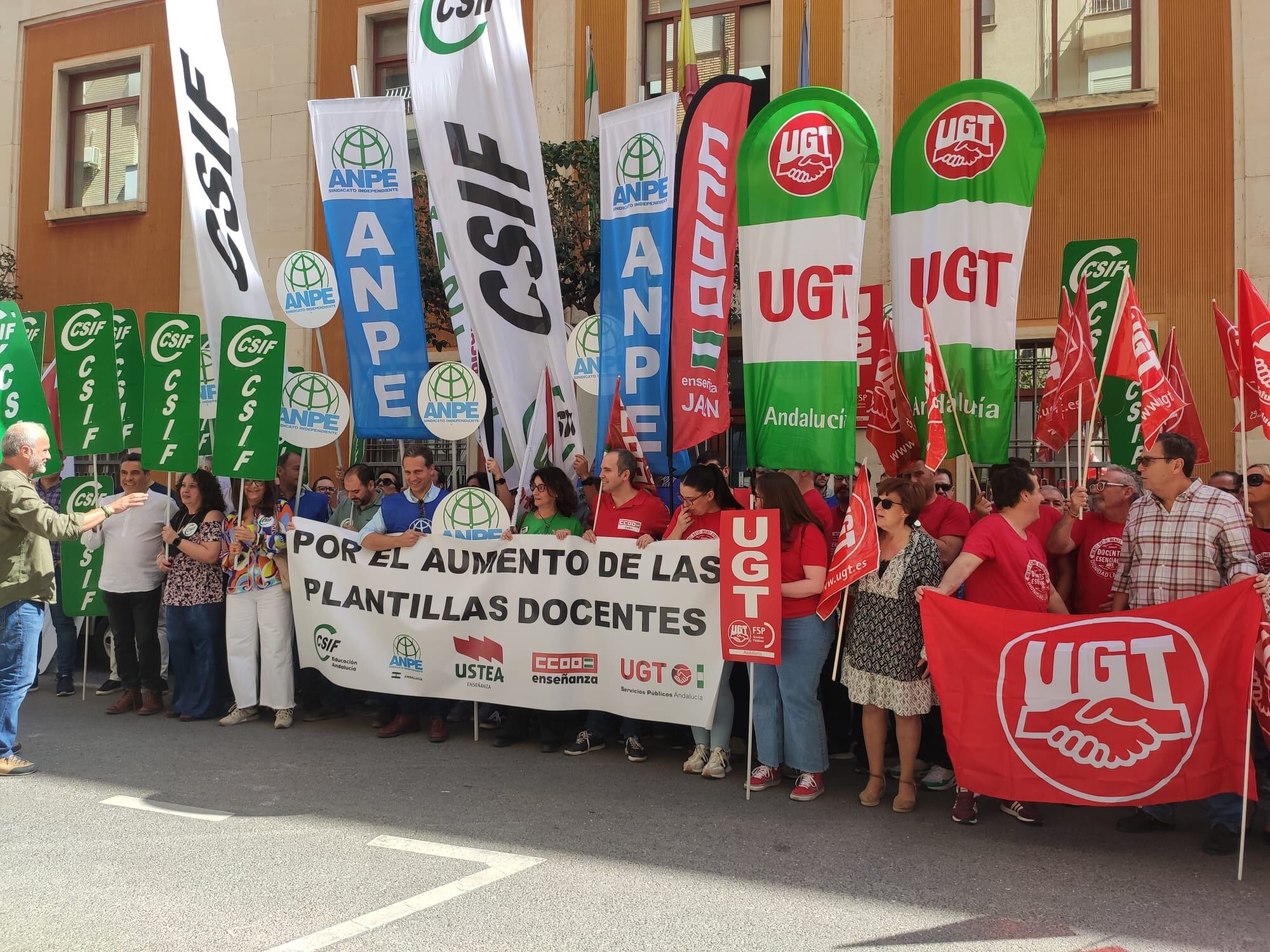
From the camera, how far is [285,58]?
53.1 feet

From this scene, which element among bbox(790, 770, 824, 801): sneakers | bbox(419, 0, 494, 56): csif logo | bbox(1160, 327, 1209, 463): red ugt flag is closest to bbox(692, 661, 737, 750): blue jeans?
bbox(790, 770, 824, 801): sneakers

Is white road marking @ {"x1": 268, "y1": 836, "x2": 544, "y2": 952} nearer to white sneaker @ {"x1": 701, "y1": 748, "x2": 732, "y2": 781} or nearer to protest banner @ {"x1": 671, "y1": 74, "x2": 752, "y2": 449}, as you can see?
white sneaker @ {"x1": 701, "y1": 748, "x2": 732, "y2": 781}

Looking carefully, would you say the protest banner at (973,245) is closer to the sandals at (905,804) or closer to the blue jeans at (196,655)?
the sandals at (905,804)

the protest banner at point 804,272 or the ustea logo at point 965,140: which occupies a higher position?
the ustea logo at point 965,140

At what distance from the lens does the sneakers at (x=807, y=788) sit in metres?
5.72

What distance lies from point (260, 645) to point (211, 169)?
12.9 ft

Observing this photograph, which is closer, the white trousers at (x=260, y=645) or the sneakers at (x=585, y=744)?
the sneakers at (x=585, y=744)

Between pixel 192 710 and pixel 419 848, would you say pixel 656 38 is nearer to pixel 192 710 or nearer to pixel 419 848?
pixel 192 710

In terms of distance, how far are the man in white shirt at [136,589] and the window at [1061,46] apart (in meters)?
10.1

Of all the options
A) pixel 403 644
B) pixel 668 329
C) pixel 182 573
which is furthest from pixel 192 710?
pixel 668 329

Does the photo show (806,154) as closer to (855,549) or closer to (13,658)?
(855,549)

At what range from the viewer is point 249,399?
755 centimetres

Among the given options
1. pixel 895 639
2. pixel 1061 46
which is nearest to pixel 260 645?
pixel 895 639

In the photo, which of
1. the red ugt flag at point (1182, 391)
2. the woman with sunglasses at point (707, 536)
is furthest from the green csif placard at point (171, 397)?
the red ugt flag at point (1182, 391)
